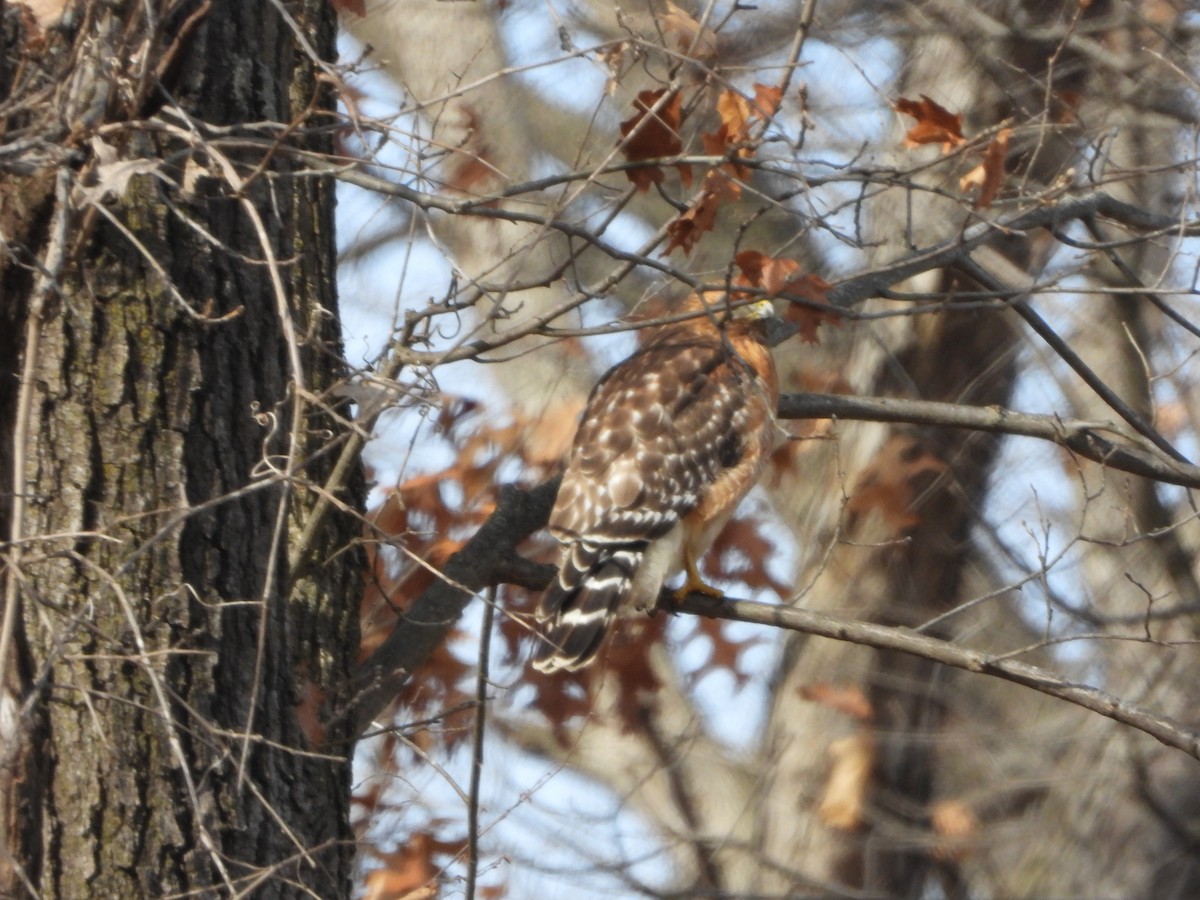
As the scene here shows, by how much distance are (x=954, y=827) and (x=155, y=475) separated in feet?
15.2

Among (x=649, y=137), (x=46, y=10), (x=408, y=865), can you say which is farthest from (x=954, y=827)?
(x=46, y=10)

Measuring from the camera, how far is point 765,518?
6.65 metres

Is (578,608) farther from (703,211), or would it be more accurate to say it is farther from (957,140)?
(957,140)

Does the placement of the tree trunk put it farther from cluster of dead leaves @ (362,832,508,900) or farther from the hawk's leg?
cluster of dead leaves @ (362,832,508,900)

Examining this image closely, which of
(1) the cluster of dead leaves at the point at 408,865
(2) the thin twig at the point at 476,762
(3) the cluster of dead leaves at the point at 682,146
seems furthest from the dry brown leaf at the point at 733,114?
(1) the cluster of dead leaves at the point at 408,865

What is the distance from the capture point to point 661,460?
4.61 meters

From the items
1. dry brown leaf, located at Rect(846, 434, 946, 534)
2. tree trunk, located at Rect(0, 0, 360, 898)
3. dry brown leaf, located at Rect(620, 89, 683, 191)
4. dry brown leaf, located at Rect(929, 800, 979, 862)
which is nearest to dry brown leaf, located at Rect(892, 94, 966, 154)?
dry brown leaf, located at Rect(620, 89, 683, 191)

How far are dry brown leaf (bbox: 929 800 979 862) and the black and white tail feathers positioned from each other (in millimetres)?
2917

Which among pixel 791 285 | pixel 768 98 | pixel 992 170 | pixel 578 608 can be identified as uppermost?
pixel 768 98

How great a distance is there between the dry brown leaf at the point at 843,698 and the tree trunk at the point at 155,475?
3814 millimetres

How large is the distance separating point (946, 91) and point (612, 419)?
2.59m

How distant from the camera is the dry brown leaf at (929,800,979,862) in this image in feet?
21.2

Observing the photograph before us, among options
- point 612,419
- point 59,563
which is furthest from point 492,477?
point 59,563

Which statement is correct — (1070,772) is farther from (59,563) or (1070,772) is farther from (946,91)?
(59,563)
